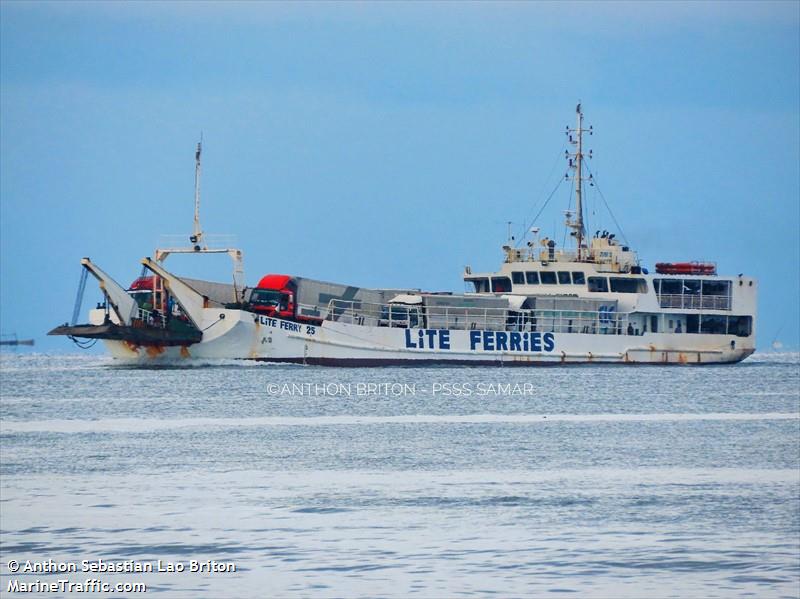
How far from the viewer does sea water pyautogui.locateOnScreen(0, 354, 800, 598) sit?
44.7 feet

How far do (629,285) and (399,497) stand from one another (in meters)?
40.3

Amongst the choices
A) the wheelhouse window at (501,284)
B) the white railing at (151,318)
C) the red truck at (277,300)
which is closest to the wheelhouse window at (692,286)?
the wheelhouse window at (501,284)

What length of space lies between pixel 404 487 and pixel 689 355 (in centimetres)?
4071

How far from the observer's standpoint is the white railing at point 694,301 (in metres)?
57.9

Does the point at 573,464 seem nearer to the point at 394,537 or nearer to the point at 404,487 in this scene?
the point at 404,487

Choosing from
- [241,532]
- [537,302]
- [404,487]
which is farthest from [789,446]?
[537,302]

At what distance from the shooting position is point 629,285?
5744cm

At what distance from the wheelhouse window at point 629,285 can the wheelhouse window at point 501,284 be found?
4.90m

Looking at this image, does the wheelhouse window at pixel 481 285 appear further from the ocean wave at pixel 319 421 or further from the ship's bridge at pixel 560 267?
the ocean wave at pixel 319 421

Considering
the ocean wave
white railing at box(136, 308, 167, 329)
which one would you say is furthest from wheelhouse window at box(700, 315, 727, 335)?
white railing at box(136, 308, 167, 329)

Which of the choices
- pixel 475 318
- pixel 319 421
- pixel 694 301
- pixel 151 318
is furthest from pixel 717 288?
pixel 319 421

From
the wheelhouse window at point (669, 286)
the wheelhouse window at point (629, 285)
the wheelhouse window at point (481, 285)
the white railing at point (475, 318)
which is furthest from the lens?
the wheelhouse window at point (481, 285)

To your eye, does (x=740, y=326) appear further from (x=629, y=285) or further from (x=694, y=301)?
(x=629, y=285)

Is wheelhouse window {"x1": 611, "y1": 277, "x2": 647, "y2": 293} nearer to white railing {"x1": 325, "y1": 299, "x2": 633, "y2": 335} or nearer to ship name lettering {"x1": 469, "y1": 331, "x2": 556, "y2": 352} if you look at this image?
white railing {"x1": 325, "y1": 299, "x2": 633, "y2": 335}
